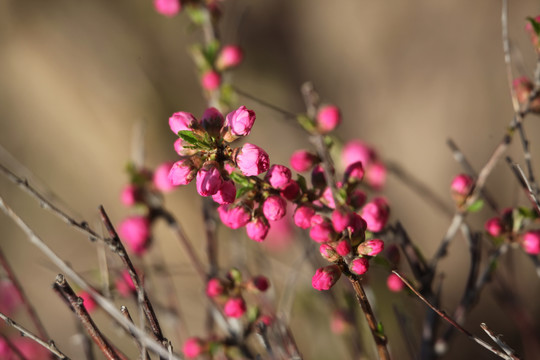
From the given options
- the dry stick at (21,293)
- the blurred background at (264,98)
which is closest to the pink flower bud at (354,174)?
the dry stick at (21,293)

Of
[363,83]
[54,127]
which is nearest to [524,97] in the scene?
[363,83]

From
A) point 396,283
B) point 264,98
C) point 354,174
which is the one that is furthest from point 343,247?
point 264,98

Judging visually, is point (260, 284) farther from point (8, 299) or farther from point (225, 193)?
point (8, 299)

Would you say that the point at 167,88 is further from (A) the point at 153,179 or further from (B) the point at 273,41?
(A) the point at 153,179

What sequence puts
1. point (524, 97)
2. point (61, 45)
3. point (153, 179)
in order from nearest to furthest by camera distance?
point (524, 97) → point (153, 179) → point (61, 45)

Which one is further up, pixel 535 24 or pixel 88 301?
pixel 535 24
